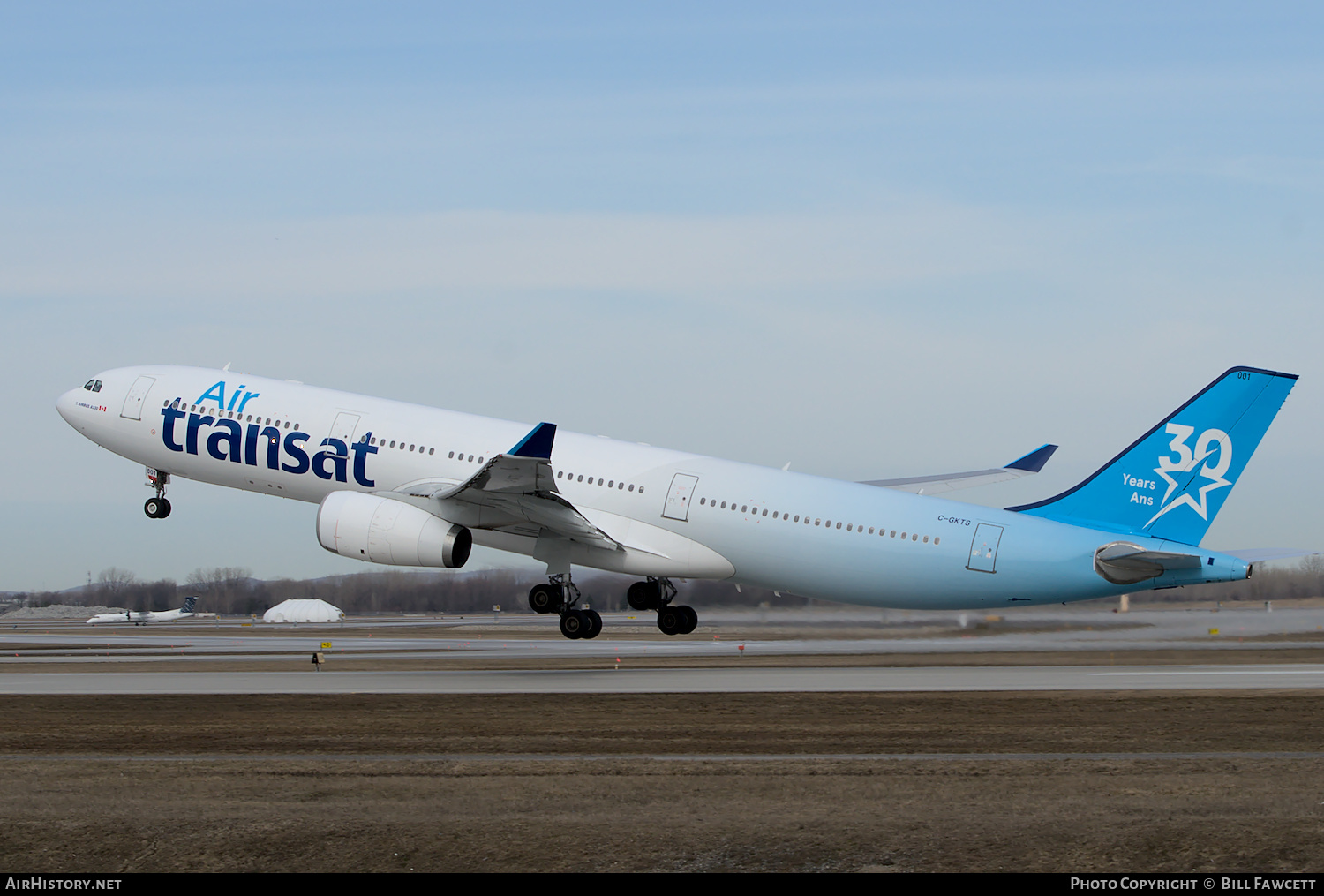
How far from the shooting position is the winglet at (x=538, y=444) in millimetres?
37159

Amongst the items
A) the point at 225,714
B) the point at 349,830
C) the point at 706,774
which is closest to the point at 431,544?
the point at 225,714

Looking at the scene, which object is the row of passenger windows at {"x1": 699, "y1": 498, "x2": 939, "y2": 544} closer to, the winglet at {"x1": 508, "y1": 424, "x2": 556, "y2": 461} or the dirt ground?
the winglet at {"x1": 508, "y1": 424, "x2": 556, "y2": 461}

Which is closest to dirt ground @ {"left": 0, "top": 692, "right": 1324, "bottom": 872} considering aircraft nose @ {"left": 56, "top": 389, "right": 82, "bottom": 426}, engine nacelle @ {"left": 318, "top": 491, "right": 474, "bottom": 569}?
engine nacelle @ {"left": 318, "top": 491, "right": 474, "bottom": 569}

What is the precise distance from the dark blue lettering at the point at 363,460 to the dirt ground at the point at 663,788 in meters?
12.4

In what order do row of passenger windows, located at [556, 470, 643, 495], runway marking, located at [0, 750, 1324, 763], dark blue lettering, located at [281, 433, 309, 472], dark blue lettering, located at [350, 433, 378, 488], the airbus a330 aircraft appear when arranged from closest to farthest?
1. runway marking, located at [0, 750, 1324, 763]
2. the airbus a330 aircraft
3. row of passenger windows, located at [556, 470, 643, 495]
4. dark blue lettering, located at [350, 433, 378, 488]
5. dark blue lettering, located at [281, 433, 309, 472]

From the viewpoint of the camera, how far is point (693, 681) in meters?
38.4

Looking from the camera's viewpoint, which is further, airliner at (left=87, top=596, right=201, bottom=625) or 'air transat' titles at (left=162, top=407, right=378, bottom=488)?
airliner at (left=87, top=596, right=201, bottom=625)

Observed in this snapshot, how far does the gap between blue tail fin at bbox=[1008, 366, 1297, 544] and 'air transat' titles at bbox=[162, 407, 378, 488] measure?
21797 millimetres

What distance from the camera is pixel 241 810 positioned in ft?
→ 59.1

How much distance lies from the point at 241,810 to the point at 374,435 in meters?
25.6

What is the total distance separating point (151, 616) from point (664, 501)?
118 m

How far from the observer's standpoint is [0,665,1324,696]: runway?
35.1 metres

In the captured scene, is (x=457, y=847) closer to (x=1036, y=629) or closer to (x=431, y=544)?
(x=431, y=544)

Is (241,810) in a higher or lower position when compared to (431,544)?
lower
